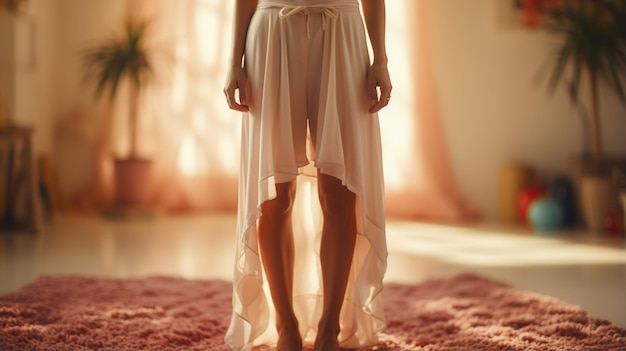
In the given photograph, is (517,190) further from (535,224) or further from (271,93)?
(271,93)

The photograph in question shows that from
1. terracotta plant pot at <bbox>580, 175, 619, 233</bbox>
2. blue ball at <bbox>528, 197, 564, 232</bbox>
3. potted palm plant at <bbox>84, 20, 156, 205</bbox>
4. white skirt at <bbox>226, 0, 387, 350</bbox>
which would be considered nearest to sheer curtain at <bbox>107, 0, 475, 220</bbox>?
potted palm plant at <bbox>84, 20, 156, 205</bbox>

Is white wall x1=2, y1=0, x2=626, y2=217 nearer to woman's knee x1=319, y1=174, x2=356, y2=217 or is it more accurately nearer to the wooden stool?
the wooden stool

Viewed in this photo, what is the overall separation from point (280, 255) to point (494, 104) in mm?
3420

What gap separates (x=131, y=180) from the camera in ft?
16.3

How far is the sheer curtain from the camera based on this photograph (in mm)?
5195

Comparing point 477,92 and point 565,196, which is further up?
point 477,92

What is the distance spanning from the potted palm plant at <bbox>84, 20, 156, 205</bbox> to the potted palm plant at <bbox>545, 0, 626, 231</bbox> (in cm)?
254

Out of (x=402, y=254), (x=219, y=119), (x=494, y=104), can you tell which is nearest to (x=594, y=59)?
(x=494, y=104)

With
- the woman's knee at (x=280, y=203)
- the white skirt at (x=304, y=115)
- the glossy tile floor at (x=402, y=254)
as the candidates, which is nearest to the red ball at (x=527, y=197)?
the glossy tile floor at (x=402, y=254)

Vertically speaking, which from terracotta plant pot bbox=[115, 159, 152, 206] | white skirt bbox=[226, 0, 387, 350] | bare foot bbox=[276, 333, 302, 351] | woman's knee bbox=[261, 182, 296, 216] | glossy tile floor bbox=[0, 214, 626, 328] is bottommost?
glossy tile floor bbox=[0, 214, 626, 328]

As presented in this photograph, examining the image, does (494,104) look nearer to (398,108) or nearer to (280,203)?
(398,108)

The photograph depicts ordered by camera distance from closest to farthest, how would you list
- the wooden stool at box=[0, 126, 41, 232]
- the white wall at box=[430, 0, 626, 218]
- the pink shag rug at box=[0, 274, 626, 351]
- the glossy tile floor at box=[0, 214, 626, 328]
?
the pink shag rug at box=[0, 274, 626, 351] → the glossy tile floor at box=[0, 214, 626, 328] → the wooden stool at box=[0, 126, 41, 232] → the white wall at box=[430, 0, 626, 218]

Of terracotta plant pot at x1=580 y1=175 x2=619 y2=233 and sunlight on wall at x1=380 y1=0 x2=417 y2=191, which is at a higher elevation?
sunlight on wall at x1=380 y1=0 x2=417 y2=191

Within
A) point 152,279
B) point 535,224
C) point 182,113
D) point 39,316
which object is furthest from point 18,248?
point 535,224
